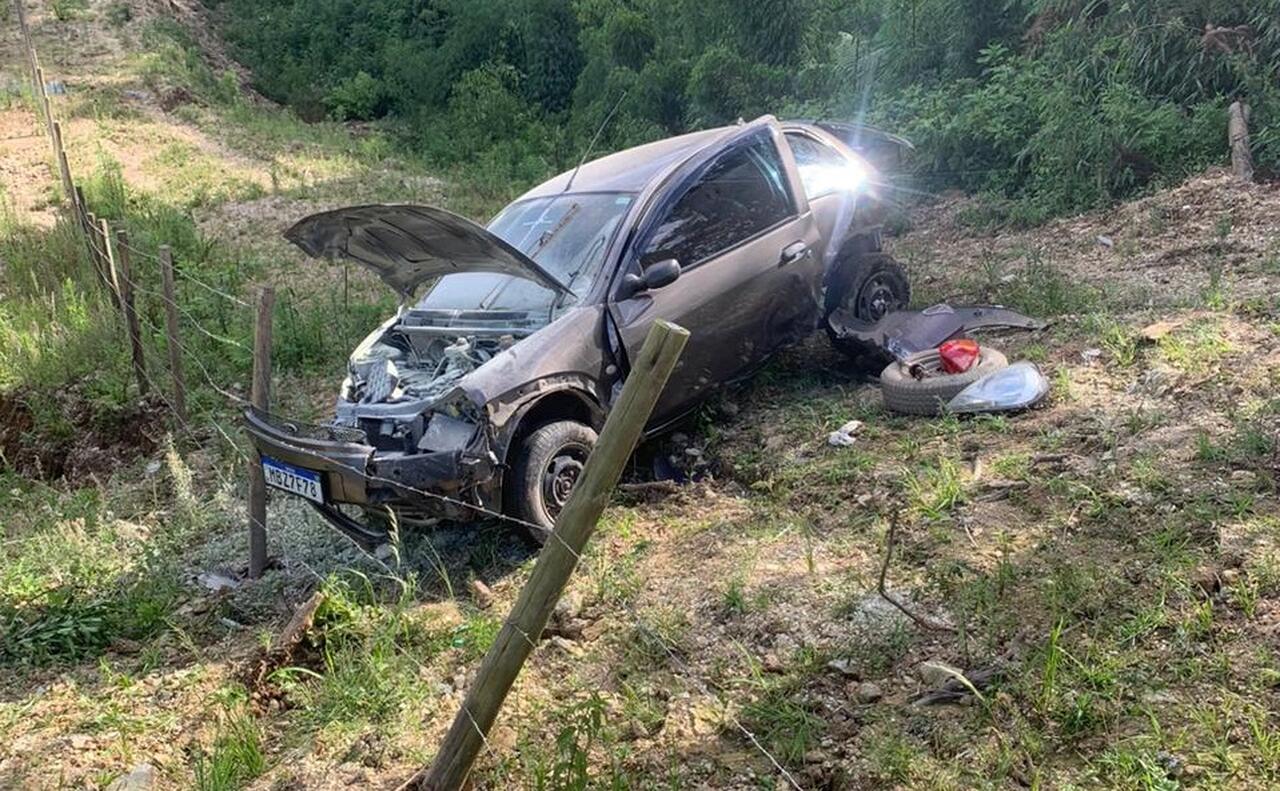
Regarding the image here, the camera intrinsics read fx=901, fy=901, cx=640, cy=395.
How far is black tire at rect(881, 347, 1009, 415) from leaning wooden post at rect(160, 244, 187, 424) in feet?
15.0

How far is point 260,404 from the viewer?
4.15 metres

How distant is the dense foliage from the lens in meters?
8.16

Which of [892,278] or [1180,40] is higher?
[1180,40]

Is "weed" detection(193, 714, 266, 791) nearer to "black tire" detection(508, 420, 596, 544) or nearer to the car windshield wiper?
"black tire" detection(508, 420, 596, 544)

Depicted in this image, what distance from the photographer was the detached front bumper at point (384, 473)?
372 cm

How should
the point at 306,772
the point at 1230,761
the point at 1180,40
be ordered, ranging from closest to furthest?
the point at 1230,761
the point at 306,772
the point at 1180,40

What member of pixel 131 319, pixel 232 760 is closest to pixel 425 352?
pixel 232 760

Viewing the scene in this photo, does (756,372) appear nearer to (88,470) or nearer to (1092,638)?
(1092,638)

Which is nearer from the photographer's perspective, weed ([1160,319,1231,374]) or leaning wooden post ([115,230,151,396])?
weed ([1160,319,1231,374])

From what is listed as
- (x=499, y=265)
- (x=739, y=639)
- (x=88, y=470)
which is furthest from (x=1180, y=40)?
(x=88, y=470)

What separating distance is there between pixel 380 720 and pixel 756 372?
2.87m

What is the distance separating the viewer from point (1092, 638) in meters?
2.86

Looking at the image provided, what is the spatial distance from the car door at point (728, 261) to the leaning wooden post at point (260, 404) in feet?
5.23

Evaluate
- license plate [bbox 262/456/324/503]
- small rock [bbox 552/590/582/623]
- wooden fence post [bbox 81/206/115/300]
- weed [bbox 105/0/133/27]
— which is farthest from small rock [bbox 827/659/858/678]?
weed [bbox 105/0/133/27]
